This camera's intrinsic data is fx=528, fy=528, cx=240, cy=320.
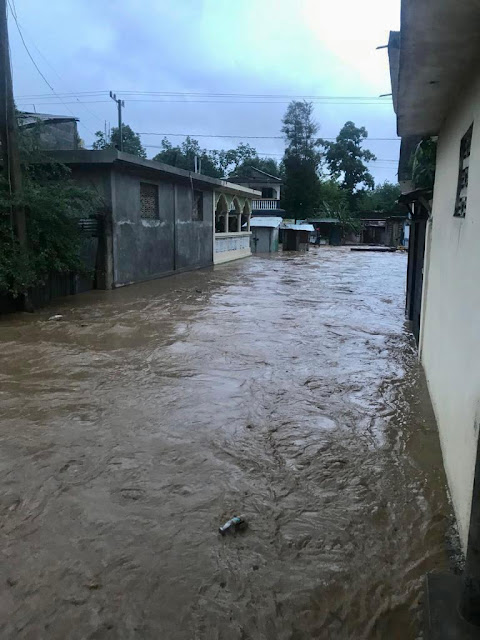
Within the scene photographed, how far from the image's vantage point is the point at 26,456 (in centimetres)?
408

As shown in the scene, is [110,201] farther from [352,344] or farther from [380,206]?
[380,206]

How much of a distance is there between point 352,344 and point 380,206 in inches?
1941

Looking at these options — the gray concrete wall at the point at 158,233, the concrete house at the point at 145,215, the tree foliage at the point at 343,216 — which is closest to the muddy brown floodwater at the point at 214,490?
the concrete house at the point at 145,215

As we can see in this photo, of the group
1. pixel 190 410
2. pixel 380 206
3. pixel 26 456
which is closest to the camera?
pixel 26 456

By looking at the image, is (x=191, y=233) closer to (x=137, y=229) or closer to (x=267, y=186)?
(x=137, y=229)

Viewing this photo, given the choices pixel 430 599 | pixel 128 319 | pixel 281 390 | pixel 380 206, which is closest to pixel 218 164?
pixel 380 206

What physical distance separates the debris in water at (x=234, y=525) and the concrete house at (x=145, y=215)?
1129cm

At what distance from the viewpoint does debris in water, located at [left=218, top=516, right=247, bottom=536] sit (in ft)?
10.2

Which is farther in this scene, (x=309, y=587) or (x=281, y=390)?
(x=281, y=390)

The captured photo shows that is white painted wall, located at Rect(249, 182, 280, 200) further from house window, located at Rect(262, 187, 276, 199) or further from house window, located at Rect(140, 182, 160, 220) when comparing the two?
house window, located at Rect(140, 182, 160, 220)

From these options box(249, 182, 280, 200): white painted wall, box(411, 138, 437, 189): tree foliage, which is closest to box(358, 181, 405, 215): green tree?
box(249, 182, 280, 200): white painted wall

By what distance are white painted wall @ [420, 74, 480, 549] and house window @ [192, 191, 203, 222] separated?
14.8 meters

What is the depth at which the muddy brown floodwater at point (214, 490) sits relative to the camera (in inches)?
97.5

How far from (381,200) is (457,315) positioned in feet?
184
